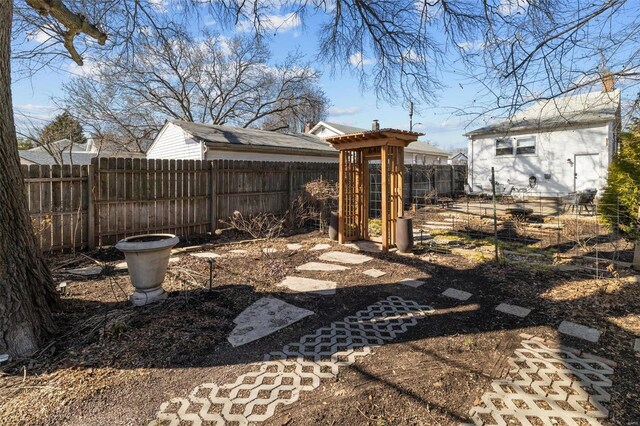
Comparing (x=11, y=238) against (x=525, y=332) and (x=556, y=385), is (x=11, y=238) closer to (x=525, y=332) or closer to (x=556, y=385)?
(x=556, y=385)

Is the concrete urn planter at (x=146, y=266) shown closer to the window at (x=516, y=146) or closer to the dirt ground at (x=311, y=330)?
the dirt ground at (x=311, y=330)

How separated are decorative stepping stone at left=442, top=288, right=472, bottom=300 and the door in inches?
501

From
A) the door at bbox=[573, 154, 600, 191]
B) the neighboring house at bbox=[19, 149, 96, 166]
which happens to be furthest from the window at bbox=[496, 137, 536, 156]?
the neighboring house at bbox=[19, 149, 96, 166]

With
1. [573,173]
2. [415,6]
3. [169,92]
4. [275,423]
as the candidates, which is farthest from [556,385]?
[169,92]

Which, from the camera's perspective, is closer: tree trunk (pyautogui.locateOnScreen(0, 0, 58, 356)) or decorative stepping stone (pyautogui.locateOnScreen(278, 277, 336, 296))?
tree trunk (pyautogui.locateOnScreen(0, 0, 58, 356))

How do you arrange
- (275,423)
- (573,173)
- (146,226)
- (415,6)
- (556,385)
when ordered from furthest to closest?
(573,173), (146,226), (415,6), (556,385), (275,423)

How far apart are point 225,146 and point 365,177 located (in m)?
6.20

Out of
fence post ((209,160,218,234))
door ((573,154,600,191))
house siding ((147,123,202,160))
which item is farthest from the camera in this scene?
door ((573,154,600,191))

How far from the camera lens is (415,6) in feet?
15.2

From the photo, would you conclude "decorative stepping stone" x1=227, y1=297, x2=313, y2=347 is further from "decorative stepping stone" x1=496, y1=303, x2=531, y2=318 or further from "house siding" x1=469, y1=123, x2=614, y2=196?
"house siding" x1=469, y1=123, x2=614, y2=196

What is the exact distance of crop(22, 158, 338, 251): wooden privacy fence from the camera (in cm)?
569

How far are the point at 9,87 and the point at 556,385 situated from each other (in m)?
4.79

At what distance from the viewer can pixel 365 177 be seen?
7.21 metres

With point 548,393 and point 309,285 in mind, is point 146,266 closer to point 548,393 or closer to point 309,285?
point 309,285
